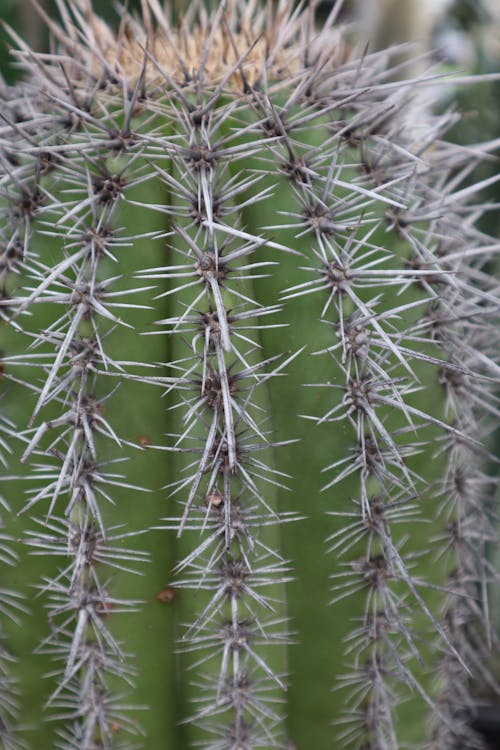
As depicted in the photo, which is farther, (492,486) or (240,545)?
(492,486)

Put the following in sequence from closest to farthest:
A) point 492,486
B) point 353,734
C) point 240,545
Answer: point 240,545, point 353,734, point 492,486

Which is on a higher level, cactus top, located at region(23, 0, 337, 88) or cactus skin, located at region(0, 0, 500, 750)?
cactus top, located at region(23, 0, 337, 88)

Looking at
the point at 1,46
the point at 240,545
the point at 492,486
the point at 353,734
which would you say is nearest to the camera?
the point at 240,545

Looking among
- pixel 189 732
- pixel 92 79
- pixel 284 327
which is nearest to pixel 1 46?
pixel 92 79

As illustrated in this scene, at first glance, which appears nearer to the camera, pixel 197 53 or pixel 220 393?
pixel 220 393

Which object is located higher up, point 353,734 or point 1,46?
point 1,46

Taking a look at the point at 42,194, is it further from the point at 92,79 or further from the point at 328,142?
the point at 328,142

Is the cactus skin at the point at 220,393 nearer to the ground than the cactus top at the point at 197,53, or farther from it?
nearer to the ground

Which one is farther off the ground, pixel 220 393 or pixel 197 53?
pixel 197 53
